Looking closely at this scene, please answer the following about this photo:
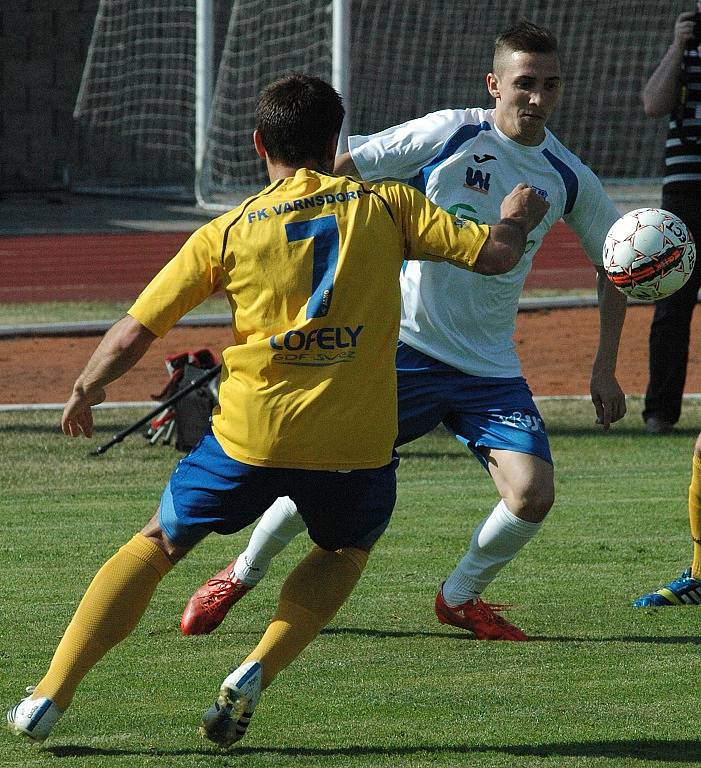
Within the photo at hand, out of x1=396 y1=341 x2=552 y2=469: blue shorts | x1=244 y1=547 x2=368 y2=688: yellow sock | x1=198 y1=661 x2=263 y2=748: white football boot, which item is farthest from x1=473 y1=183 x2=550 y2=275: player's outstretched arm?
x1=396 y1=341 x2=552 y2=469: blue shorts

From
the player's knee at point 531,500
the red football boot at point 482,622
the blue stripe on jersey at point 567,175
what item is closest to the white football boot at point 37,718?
the red football boot at point 482,622

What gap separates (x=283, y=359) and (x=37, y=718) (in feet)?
3.68

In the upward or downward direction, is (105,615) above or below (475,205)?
below

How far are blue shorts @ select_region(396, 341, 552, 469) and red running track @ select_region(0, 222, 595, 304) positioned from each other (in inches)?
479

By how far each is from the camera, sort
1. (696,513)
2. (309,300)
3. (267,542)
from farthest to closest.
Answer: (696,513)
(267,542)
(309,300)

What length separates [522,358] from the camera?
1371 centimetres

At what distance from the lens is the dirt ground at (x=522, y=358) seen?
12.2m

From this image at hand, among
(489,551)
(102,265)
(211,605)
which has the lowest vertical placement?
(102,265)

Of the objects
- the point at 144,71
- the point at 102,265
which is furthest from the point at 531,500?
the point at 144,71

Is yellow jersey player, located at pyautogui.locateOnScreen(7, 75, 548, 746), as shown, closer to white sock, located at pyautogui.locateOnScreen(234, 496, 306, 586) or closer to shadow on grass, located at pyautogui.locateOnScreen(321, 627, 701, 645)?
shadow on grass, located at pyautogui.locateOnScreen(321, 627, 701, 645)

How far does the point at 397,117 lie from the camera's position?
29656mm

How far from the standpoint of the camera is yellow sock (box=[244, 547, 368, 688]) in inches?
156

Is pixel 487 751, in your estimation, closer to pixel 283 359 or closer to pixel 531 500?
pixel 283 359

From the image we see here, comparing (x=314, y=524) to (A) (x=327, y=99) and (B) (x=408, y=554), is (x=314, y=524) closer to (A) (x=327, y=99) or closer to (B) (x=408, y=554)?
(A) (x=327, y=99)
